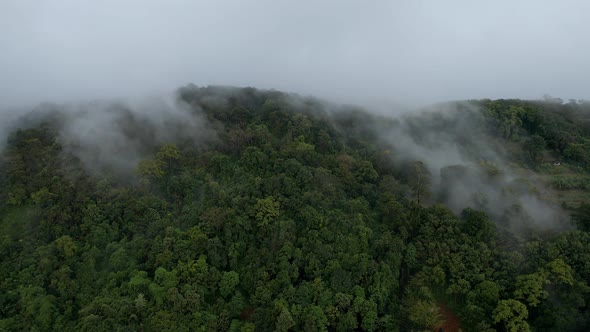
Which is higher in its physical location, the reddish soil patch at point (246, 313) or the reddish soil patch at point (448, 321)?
the reddish soil patch at point (448, 321)

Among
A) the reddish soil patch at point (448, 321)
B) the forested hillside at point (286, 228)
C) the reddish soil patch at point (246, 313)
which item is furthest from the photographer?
the reddish soil patch at point (246, 313)

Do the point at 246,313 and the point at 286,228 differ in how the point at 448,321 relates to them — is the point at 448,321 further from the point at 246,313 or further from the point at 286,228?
the point at 246,313

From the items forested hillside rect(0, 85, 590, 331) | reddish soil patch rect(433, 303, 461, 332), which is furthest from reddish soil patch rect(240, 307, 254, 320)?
reddish soil patch rect(433, 303, 461, 332)

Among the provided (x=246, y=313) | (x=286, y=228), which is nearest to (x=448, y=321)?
(x=286, y=228)

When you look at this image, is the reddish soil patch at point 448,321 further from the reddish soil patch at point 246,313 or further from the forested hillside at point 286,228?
the reddish soil patch at point 246,313

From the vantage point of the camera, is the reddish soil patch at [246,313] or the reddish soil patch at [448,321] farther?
the reddish soil patch at [246,313]

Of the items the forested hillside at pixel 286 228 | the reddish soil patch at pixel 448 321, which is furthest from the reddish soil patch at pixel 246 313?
the reddish soil patch at pixel 448 321

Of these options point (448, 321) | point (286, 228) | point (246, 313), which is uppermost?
point (286, 228)

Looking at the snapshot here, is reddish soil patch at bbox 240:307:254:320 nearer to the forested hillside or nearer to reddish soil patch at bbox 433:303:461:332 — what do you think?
the forested hillside
